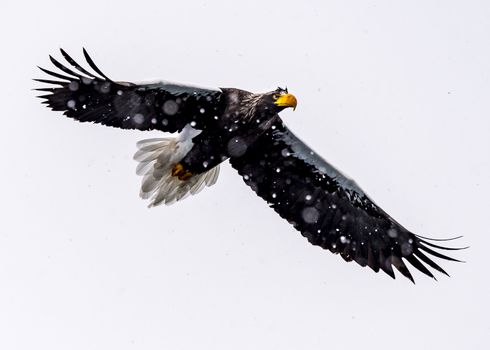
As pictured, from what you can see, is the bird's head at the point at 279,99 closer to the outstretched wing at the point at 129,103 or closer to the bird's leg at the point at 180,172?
the outstretched wing at the point at 129,103

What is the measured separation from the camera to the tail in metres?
8.67

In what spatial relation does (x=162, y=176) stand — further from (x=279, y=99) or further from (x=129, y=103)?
(x=279, y=99)

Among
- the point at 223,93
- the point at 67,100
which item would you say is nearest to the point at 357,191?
the point at 223,93

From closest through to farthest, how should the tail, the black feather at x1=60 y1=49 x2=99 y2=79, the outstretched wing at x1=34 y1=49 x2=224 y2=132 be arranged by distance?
1. the black feather at x1=60 y1=49 x2=99 y2=79
2. the outstretched wing at x1=34 y1=49 x2=224 y2=132
3. the tail

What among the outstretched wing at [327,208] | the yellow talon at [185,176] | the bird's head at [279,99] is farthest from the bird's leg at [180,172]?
the bird's head at [279,99]

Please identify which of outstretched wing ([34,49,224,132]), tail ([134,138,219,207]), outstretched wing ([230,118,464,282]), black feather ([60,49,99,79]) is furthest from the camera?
tail ([134,138,219,207])

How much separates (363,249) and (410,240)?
0.43m

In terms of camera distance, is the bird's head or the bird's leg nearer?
the bird's head

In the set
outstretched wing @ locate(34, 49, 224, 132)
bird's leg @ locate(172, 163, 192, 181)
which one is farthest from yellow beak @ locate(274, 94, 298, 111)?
bird's leg @ locate(172, 163, 192, 181)

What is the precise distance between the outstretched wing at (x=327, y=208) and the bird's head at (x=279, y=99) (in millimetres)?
596

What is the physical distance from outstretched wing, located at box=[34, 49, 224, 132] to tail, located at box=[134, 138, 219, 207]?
603 millimetres

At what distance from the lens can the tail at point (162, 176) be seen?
8672 mm

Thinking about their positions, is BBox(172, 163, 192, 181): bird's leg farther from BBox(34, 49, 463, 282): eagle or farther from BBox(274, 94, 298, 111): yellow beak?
BBox(274, 94, 298, 111): yellow beak

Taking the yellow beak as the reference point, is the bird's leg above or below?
below
